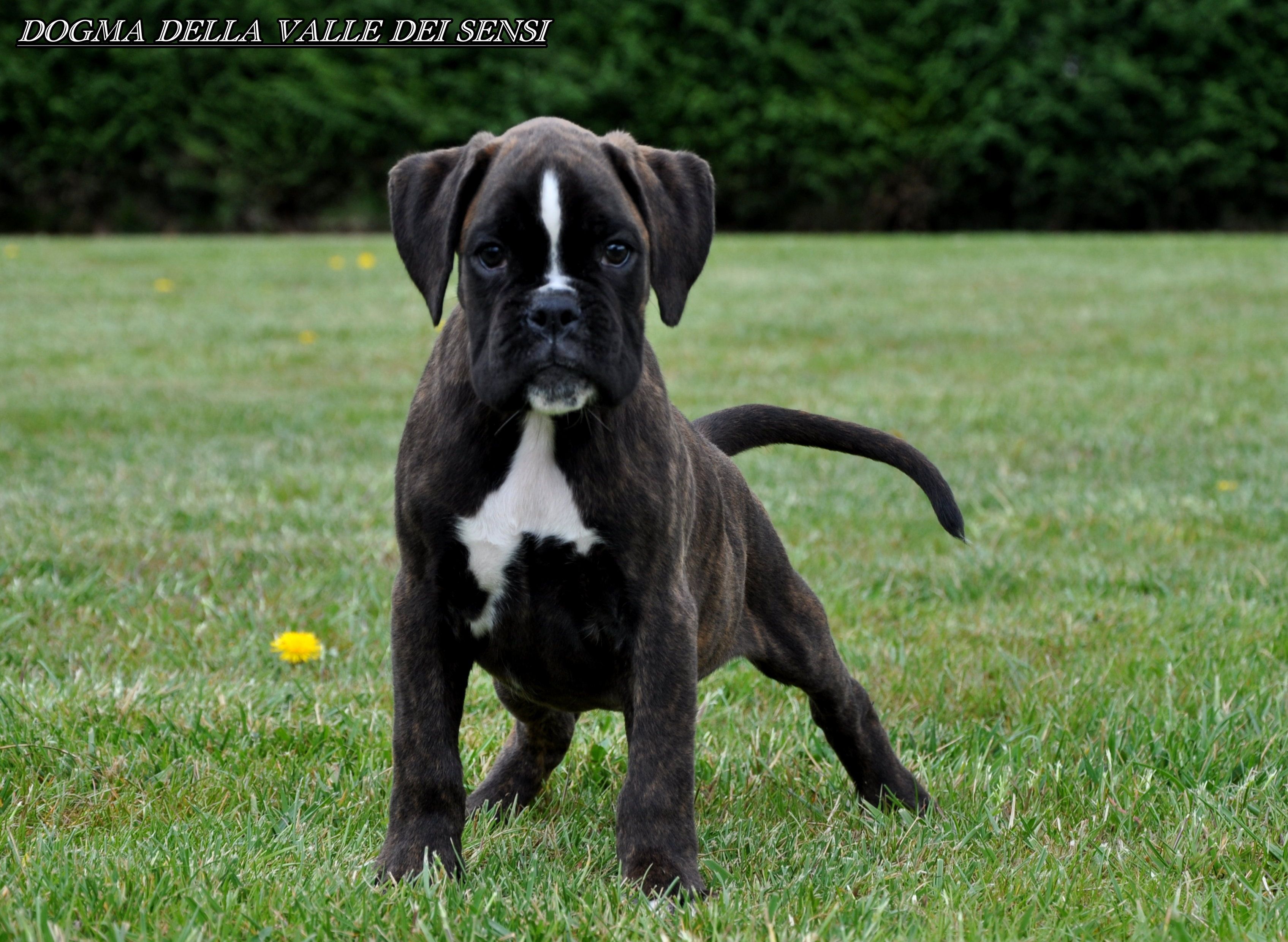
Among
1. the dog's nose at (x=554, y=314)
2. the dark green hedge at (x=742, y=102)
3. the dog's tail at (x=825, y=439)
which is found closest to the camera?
the dog's nose at (x=554, y=314)

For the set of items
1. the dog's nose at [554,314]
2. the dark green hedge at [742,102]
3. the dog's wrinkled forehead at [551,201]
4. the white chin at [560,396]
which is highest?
the dark green hedge at [742,102]

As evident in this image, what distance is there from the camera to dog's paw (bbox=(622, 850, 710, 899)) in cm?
247

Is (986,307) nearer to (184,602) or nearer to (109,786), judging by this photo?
(184,602)

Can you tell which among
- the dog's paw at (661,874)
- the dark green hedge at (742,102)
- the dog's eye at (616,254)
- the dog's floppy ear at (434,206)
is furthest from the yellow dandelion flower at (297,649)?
the dark green hedge at (742,102)

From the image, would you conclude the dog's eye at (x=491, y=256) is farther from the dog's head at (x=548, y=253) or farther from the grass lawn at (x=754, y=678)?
the grass lawn at (x=754, y=678)

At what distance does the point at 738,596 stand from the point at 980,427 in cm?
505

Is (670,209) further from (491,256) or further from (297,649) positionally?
(297,649)

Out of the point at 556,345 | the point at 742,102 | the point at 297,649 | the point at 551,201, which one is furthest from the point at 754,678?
the point at 742,102

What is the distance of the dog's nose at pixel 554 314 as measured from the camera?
240cm

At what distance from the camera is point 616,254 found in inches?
98.3

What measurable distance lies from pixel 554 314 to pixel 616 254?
0.18 m

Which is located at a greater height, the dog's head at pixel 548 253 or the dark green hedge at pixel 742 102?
the dark green hedge at pixel 742 102

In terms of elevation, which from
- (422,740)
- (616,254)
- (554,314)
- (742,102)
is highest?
(742,102)

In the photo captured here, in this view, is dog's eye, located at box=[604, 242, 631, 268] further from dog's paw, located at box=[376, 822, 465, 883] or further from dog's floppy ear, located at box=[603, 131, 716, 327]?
dog's paw, located at box=[376, 822, 465, 883]
